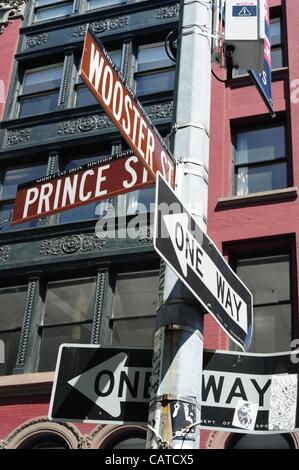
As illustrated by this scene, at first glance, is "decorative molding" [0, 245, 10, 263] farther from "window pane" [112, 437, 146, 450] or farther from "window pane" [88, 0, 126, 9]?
"window pane" [88, 0, 126, 9]

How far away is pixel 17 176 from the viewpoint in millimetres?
17812

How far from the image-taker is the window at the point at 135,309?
14.4m

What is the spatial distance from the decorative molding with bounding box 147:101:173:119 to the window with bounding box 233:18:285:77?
6.08 feet

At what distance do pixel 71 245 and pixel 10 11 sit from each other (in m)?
8.67

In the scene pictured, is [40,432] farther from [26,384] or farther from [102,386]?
[102,386]

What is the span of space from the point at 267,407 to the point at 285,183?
11.0 meters

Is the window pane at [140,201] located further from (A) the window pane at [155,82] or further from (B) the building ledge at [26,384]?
(B) the building ledge at [26,384]

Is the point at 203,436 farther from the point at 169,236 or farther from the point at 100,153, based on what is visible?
the point at 169,236

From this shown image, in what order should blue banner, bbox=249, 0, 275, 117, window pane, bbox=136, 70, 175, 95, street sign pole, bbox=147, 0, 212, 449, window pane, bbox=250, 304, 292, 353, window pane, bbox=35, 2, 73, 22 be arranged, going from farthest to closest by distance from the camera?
1. window pane, bbox=35, 2, 73, 22
2. window pane, bbox=136, 70, 175, 95
3. window pane, bbox=250, 304, 292, 353
4. blue banner, bbox=249, 0, 275, 117
5. street sign pole, bbox=147, 0, 212, 449

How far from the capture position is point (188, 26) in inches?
217

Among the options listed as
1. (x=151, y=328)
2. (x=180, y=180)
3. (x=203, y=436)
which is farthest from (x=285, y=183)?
(x=180, y=180)

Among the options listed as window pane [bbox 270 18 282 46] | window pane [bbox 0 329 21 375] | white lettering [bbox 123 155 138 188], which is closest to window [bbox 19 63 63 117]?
window pane [bbox 270 18 282 46]

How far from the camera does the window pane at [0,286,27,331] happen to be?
15.5m

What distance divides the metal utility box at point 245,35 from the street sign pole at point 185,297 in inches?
7.7
